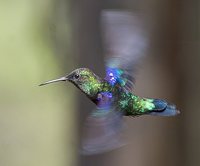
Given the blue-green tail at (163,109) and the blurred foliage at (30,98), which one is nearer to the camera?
the blue-green tail at (163,109)

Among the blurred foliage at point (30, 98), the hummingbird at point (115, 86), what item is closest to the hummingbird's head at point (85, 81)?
the hummingbird at point (115, 86)

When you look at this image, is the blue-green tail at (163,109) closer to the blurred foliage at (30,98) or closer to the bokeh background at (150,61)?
the bokeh background at (150,61)

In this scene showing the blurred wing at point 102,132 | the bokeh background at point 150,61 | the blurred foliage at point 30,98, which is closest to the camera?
the blurred wing at point 102,132

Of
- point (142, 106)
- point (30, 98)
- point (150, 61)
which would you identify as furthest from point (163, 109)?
point (30, 98)

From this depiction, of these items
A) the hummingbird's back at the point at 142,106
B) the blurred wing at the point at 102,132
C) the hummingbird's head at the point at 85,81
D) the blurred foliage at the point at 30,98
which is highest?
the hummingbird's head at the point at 85,81

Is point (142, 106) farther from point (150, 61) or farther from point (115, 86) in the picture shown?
point (150, 61)

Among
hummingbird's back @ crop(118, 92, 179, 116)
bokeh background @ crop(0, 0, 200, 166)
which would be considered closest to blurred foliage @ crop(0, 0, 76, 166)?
bokeh background @ crop(0, 0, 200, 166)

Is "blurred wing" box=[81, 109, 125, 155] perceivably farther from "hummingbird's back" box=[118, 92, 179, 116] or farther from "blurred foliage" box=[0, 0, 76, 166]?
"blurred foliage" box=[0, 0, 76, 166]
